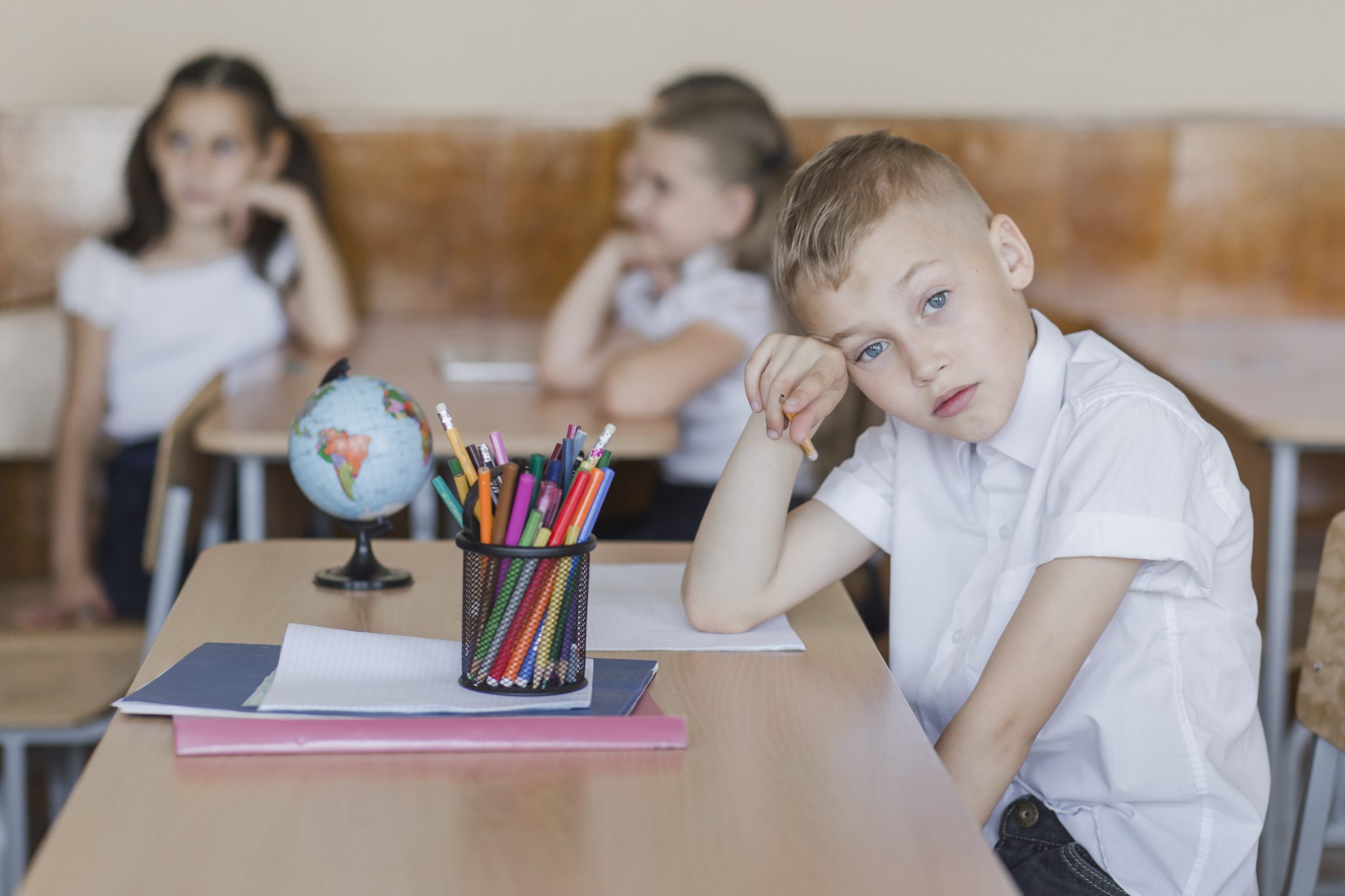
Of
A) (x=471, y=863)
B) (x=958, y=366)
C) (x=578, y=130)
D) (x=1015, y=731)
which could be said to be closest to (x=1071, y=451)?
(x=958, y=366)

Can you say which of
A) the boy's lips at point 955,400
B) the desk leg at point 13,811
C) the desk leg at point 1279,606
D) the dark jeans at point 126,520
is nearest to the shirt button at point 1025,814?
the boy's lips at point 955,400

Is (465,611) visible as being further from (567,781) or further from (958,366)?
(958,366)

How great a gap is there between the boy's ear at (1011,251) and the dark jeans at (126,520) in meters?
1.79

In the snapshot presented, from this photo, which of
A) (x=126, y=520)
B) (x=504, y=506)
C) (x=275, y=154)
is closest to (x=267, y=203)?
(x=275, y=154)

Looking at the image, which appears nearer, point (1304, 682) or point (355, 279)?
point (1304, 682)

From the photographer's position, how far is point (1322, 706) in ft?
4.45

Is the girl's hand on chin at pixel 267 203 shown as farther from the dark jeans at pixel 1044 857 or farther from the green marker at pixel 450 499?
the dark jeans at pixel 1044 857

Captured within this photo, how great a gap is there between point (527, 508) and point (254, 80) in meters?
2.34

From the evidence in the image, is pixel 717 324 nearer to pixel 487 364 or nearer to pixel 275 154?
pixel 487 364

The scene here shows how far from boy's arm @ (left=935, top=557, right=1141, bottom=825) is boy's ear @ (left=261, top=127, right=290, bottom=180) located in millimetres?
2406

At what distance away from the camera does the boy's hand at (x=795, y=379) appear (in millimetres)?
1133

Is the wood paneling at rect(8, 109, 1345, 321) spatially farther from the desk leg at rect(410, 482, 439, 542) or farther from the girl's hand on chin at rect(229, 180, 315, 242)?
the desk leg at rect(410, 482, 439, 542)

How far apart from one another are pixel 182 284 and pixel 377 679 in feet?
6.99

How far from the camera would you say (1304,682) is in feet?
4.55
